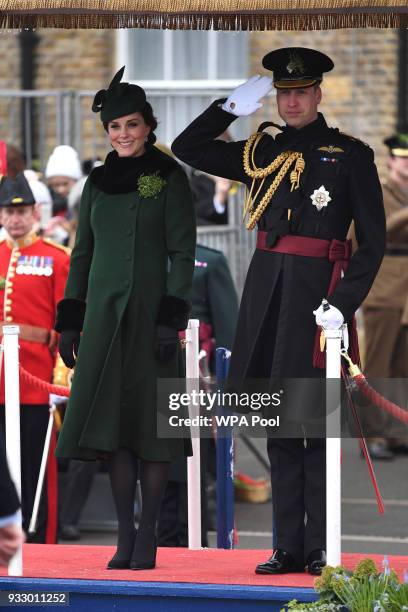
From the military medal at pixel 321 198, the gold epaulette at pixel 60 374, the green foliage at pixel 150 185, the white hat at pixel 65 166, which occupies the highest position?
the white hat at pixel 65 166

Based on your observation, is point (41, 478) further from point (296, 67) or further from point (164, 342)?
point (296, 67)

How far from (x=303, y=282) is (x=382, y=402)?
2.06 ft

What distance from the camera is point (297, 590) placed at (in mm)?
5945

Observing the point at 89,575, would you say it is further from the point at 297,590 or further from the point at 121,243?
the point at 121,243

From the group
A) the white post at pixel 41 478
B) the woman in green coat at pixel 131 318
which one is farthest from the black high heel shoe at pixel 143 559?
the white post at pixel 41 478

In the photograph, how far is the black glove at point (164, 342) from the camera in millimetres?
6352

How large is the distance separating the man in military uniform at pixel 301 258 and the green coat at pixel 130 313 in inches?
12.0

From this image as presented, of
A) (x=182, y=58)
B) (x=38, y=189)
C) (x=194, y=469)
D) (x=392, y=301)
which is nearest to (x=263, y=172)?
(x=194, y=469)

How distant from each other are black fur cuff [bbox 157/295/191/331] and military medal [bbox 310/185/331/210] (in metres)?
0.62

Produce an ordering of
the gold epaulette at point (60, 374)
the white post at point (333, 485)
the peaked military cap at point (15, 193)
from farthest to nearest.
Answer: the peaked military cap at point (15, 193) → the gold epaulette at point (60, 374) → the white post at point (333, 485)

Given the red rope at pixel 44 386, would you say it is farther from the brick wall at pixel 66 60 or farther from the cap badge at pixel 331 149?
the brick wall at pixel 66 60

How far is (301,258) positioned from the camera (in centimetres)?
627

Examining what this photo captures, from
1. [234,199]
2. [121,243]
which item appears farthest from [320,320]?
[234,199]

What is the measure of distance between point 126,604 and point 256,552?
90 centimetres
